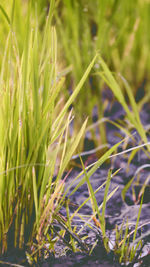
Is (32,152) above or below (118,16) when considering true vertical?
below

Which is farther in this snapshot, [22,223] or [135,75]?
[135,75]

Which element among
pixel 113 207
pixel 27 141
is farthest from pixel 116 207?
pixel 27 141

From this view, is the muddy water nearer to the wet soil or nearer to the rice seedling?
the wet soil

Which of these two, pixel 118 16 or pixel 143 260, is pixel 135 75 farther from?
pixel 143 260

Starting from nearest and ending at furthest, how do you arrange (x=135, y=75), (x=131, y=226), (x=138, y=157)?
(x=131, y=226)
(x=138, y=157)
(x=135, y=75)

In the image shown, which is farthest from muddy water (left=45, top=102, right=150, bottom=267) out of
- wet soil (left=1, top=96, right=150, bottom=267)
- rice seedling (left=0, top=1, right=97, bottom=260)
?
rice seedling (left=0, top=1, right=97, bottom=260)

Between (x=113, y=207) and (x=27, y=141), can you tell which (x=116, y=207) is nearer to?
(x=113, y=207)

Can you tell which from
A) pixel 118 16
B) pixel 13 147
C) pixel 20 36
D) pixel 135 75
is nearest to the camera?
pixel 13 147

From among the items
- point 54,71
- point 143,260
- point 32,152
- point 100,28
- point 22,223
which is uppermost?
point 100,28

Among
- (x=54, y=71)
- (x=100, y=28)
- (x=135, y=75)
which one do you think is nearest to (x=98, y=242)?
(x=54, y=71)
